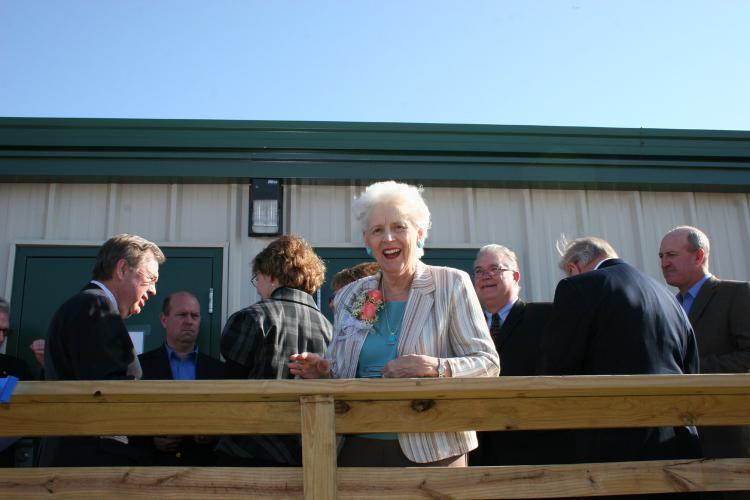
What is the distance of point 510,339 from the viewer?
386 centimetres

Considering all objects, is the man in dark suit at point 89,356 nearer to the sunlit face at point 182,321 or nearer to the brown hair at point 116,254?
the brown hair at point 116,254

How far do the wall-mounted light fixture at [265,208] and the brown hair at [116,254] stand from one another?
1749mm

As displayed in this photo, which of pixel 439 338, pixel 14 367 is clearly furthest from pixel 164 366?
pixel 439 338

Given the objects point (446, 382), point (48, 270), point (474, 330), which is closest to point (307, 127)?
point (48, 270)

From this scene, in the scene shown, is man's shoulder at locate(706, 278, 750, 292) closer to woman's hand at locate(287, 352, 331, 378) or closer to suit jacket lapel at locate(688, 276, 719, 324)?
suit jacket lapel at locate(688, 276, 719, 324)

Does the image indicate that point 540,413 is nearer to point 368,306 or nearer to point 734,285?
point 368,306

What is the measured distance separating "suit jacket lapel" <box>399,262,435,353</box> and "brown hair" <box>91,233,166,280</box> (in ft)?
4.41

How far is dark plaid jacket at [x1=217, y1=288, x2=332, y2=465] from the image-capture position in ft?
10.4

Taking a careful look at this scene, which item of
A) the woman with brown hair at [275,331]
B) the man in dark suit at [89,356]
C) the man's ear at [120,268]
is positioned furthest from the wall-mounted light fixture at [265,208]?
the man in dark suit at [89,356]

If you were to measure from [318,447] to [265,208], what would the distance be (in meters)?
3.11

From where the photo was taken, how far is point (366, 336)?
2.89 meters

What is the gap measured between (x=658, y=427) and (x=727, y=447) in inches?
49.2

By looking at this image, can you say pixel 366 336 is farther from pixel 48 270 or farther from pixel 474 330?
pixel 48 270

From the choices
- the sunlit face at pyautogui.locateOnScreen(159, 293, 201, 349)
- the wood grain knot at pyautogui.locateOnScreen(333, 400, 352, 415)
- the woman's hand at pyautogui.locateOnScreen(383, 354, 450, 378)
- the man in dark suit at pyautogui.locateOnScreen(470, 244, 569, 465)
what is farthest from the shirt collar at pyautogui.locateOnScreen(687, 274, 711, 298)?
the sunlit face at pyautogui.locateOnScreen(159, 293, 201, 349)
